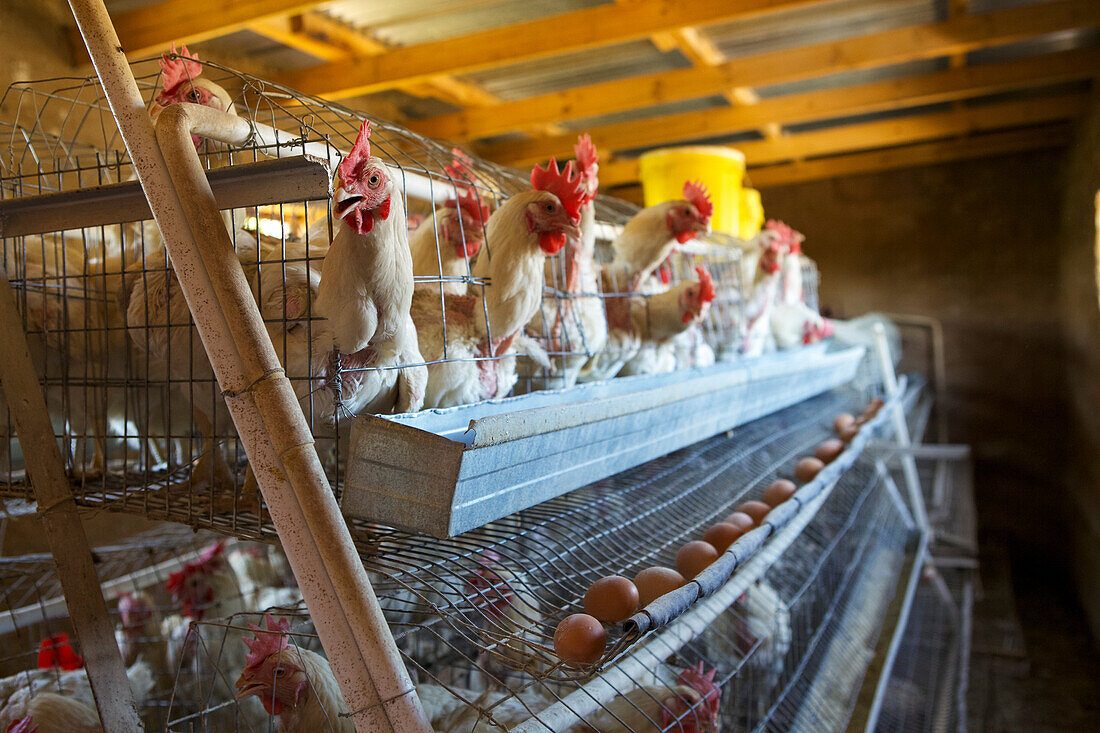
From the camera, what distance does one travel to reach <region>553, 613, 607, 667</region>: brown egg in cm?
89

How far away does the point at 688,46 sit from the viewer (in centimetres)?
323

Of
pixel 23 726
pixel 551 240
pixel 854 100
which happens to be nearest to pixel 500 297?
pixel 551 240

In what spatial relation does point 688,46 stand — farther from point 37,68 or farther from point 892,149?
point 892,149

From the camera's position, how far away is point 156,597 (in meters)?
2.29

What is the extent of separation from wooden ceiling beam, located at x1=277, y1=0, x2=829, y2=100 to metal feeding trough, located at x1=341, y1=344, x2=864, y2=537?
1776mm

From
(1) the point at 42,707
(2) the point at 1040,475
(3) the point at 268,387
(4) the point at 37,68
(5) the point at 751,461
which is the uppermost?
(4) the point at 37,68

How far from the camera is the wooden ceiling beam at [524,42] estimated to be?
273 cm

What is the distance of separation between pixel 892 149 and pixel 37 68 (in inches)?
219

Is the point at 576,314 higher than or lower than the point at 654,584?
higher

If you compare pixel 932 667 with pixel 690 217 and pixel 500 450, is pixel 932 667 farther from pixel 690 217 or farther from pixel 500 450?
pixel 500 450

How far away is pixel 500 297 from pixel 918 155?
5.44 metres

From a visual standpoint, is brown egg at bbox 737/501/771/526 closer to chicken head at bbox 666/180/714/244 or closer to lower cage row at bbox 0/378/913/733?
lower cage row at bbox 0/378/913/733

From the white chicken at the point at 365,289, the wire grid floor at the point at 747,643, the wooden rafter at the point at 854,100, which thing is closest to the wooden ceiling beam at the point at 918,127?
the wooden rafter at the point at 854,100

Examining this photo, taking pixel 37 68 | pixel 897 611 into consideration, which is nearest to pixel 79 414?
pixel 37 68
